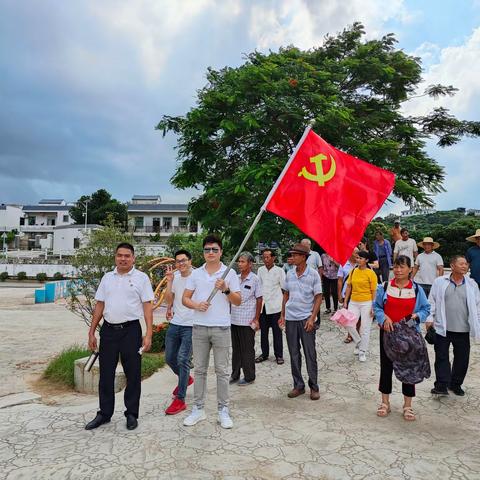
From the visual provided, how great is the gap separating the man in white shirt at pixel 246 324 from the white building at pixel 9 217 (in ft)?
241

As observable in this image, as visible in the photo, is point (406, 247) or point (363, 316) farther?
point (406, 247)

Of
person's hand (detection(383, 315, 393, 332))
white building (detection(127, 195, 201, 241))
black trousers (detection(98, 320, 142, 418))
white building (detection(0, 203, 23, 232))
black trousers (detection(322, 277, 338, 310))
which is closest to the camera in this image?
black trousers (detection(98, 320, 142, 418))

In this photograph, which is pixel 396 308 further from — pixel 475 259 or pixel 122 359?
pixel 475 259

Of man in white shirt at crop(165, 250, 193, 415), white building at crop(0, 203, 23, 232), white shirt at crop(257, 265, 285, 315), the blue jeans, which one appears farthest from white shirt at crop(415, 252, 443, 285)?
white building at crop(0, 203, 23, 232)

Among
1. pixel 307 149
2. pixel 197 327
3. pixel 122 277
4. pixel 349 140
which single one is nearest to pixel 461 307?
pixel 307 149

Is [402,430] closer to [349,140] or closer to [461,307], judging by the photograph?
[461,307]

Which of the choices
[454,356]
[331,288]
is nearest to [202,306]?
[454,356]

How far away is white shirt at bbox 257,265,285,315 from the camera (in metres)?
6.76

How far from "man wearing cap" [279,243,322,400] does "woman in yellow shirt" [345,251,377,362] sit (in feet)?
5.60

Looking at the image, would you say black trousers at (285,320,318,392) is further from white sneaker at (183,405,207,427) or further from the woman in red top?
white sneaker at (183,405,207,427)

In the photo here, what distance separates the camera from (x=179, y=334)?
4.72 meters

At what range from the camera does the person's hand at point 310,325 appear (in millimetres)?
4926

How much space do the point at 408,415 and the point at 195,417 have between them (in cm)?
225

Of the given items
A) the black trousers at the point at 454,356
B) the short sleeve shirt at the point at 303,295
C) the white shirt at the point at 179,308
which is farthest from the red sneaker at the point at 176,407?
the black trousers at the point at 454,356
